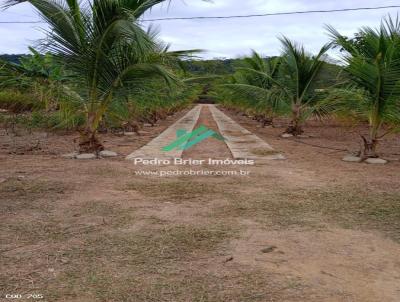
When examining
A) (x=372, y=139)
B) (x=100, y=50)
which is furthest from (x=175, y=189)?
(x=372, y=139)

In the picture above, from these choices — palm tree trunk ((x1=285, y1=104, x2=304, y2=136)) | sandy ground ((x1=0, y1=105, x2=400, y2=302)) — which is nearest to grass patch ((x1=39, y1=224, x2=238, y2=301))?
sandy ground ((x1=0, y1=105, x2=400, y2=302))

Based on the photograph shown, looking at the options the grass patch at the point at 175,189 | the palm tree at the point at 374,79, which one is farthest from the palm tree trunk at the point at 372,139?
the grass patch at the point at 175,189

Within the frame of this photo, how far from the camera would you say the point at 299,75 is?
38.2 ft

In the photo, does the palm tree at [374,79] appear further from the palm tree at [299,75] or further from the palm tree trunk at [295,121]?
the palm tree trunk at [295,121]

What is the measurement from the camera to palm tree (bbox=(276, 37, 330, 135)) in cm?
1137

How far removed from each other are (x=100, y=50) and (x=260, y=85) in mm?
9082

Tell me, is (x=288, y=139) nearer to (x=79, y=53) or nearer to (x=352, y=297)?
(x=79, y=53)

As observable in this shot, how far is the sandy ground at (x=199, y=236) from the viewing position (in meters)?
2.50

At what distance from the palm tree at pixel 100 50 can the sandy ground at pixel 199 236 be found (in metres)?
1.88

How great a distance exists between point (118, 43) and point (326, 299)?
5.90m

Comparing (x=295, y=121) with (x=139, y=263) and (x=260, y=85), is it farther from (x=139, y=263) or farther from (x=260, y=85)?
(x=139, y=263)

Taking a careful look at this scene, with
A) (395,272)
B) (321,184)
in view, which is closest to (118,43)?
(321,184)

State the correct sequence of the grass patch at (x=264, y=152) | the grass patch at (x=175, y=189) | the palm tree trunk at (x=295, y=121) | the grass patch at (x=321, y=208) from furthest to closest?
the palm tree trunk at (x=295, y=121) < the grass patch at (x=264, y=152) < the grass patch at (x=175, y=189) < the grass patch at (x=321, y=208)

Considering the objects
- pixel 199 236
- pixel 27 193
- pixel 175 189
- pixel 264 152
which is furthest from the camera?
pixel 264 152
